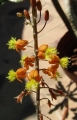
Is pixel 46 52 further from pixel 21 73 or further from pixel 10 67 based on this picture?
pixel 10 67

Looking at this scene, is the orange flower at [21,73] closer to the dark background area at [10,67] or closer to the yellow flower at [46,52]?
the yellow flower at [46,52]

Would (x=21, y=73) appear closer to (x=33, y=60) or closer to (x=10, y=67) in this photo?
(x=33, y=60)

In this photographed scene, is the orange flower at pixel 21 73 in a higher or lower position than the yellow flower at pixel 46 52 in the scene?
lower

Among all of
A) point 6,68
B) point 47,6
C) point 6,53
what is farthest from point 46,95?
point 47,6

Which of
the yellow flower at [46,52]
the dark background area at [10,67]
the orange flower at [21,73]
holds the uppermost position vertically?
the dark background area at [10,67]

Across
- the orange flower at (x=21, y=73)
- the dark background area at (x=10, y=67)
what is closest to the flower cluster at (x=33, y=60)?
the orange flower at (x=21, y=73)

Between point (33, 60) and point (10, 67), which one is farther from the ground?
point (10, 67)

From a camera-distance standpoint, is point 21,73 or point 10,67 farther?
point 10,67

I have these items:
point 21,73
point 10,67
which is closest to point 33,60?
point 21,73

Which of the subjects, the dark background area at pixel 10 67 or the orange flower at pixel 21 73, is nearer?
the orange flower at pixel 21 73
